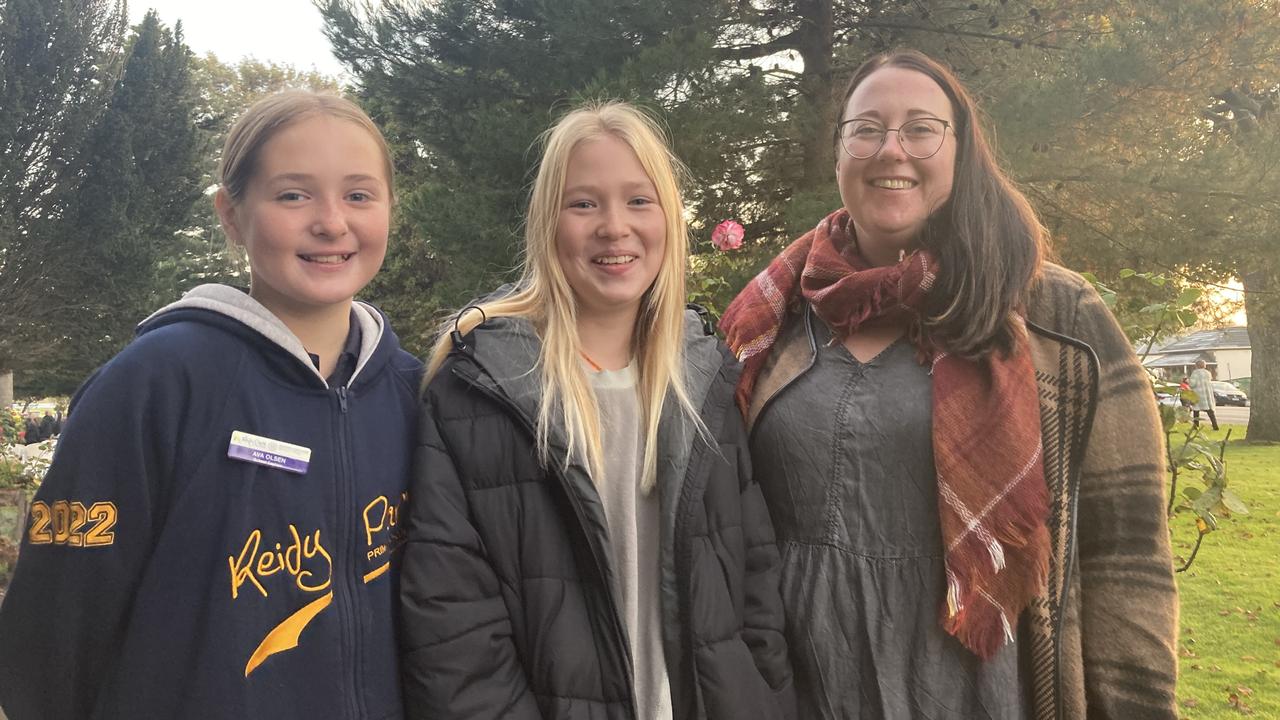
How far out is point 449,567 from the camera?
149 centimetres

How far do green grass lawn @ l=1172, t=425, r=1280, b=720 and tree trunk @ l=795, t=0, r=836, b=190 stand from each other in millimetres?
4604

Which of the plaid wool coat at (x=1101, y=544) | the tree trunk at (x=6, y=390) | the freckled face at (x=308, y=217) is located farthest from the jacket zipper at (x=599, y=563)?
the tree trunk at (x=6, y=390)

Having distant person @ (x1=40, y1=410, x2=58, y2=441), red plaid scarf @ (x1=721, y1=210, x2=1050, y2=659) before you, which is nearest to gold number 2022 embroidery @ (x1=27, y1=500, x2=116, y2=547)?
red plaid scarf @ (x1=721, y1=210, x2=1050, y2=659)

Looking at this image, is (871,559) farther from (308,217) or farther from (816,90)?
(816,90)

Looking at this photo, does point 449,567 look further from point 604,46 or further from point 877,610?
point 604,46

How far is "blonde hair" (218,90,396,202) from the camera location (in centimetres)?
161

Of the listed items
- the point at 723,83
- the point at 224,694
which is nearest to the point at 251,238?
the point at 224,694

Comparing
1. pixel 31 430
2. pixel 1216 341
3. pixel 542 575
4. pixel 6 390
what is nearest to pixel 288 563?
pixel 542 575

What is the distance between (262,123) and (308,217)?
222mm

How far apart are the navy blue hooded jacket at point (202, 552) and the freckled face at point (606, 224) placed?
2.07 ft

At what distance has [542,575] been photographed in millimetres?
1561

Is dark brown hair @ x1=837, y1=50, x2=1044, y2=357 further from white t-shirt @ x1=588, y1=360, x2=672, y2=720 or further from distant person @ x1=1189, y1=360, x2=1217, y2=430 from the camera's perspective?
distant person @ x1=1189, y1=360, x2=1217, y2=430

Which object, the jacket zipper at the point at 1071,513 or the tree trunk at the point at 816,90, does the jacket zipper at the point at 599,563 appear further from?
the tree trunk at the point at 816,90

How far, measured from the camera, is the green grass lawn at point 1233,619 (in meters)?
4.53
